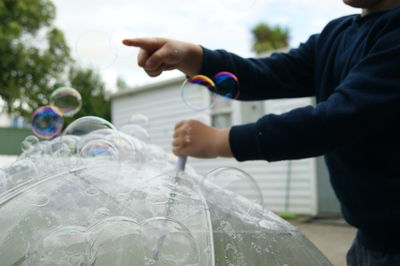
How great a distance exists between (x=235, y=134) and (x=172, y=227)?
1.30ft

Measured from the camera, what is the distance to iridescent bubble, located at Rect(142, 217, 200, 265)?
3.21 ft

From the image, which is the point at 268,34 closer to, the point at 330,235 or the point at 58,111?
the point at 330,235

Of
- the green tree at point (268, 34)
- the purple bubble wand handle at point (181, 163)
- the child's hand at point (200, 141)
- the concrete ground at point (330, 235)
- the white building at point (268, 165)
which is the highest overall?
the green tree at point (268, 34)

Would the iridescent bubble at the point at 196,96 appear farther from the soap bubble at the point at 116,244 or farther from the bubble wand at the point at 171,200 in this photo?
the soap bubble at the point at 116,244

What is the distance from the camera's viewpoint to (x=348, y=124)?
3.63 ft

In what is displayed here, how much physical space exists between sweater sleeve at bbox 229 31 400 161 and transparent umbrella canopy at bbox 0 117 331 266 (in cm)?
25

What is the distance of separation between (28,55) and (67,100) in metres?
14.3

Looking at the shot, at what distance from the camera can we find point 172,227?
1.00 metres

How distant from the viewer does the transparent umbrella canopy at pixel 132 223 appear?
3.19ft

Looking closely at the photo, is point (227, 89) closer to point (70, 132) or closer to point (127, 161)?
point (127, 161)

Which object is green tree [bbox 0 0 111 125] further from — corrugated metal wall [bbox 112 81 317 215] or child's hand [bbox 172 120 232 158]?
child's hand [bbox 172 120 232 158]

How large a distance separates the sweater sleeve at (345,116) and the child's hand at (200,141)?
0.13 meters

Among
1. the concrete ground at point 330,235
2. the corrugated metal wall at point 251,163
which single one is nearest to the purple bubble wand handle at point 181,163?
the concrete ground at point 330,235

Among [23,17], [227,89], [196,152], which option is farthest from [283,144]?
[23,17]
